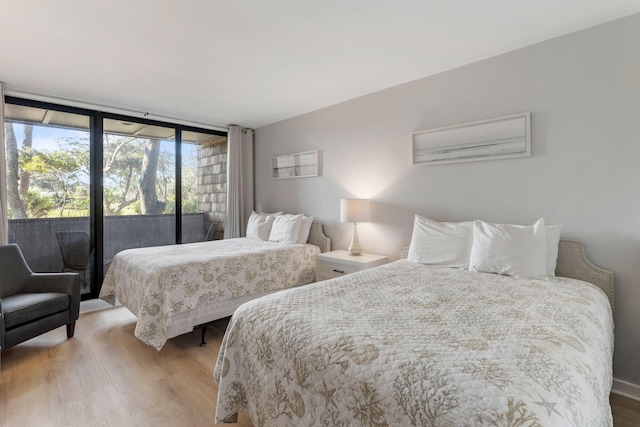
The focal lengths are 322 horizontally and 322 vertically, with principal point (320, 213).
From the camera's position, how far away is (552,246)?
2.21m

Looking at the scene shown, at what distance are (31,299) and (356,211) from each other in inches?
114

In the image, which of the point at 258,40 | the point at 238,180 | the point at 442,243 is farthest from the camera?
the point at 238,180

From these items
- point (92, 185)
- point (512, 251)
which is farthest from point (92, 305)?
point (512, 251)

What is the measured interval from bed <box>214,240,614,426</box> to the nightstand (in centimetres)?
110

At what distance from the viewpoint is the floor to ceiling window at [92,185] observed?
11.2ft

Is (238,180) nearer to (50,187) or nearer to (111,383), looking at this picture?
(50,187)

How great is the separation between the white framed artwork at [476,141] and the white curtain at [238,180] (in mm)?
2756

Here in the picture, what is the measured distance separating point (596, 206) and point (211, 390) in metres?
2.86

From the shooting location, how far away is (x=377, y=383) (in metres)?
1.04

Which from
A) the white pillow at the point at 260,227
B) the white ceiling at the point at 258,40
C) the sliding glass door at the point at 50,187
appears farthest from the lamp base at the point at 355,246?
the sliding glass door at the point at 50,187

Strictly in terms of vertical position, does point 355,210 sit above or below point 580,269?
above

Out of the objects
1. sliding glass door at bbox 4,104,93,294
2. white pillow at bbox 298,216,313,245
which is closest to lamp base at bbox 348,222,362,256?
white pillow at bbox 298,216,313,245

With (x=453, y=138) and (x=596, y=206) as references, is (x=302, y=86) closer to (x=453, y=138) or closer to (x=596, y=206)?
(x=453, y=138)

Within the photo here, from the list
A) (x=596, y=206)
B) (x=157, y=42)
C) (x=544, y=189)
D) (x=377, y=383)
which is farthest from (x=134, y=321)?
(x=596, y=206)
